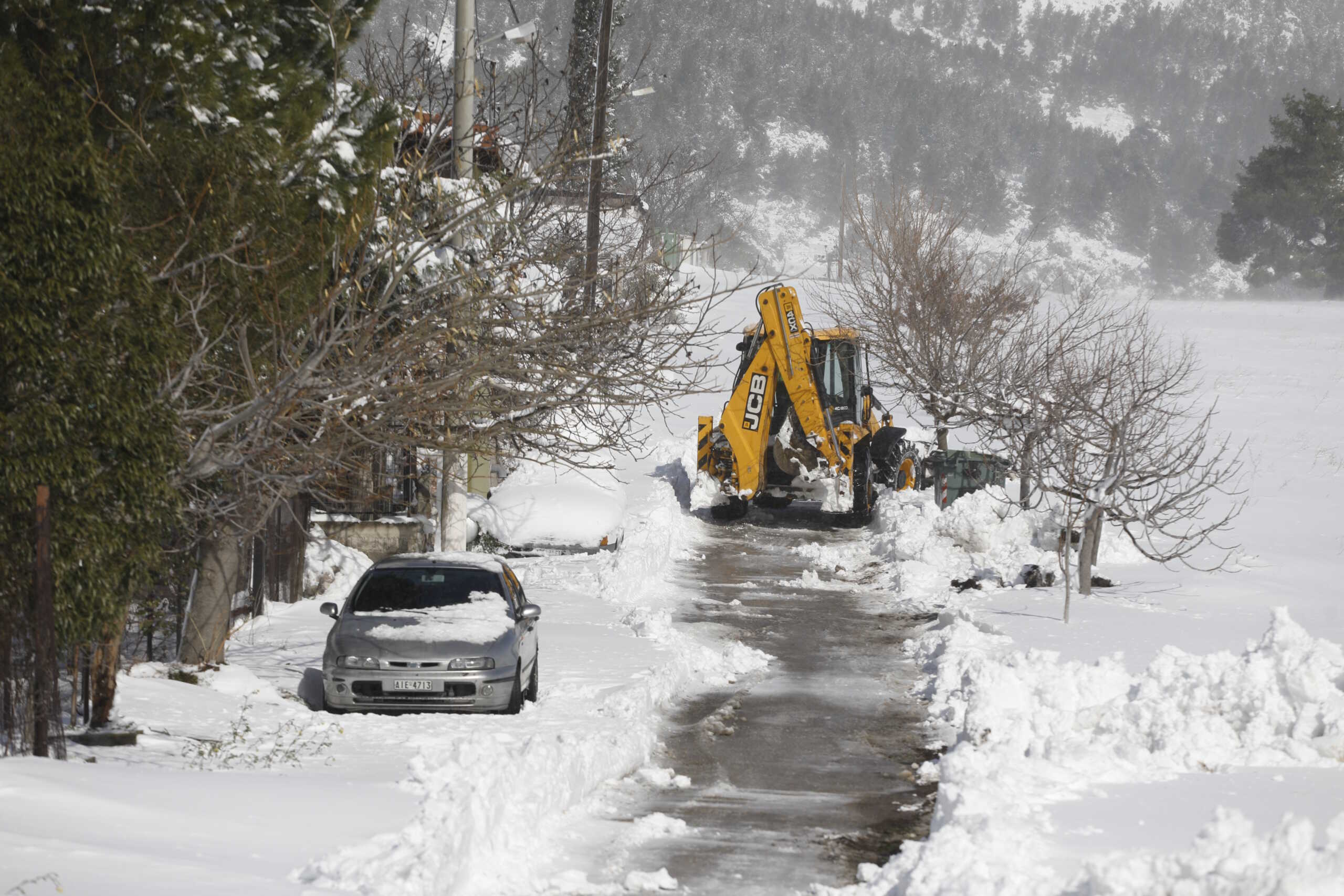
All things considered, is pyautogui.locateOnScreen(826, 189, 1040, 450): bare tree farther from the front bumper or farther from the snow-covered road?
the front bumper

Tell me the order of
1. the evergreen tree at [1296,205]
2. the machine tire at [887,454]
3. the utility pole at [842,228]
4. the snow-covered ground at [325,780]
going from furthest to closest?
the evergreen tree at [1296,205] < the utility pole at [842,228] < the machine tire at [887,454] < the snow-covered ground at [325,780]

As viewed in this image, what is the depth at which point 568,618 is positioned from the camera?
634 inches

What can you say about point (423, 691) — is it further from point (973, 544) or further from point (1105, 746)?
point (973, 544)

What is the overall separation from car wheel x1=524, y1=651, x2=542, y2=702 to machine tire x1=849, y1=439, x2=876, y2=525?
42.4ft

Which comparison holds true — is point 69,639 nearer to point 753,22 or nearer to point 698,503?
point 698,503

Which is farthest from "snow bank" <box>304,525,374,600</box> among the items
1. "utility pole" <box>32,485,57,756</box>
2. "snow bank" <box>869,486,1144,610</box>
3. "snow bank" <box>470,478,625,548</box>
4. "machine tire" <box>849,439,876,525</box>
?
"machine tire" <box>849,439,876,525</box>

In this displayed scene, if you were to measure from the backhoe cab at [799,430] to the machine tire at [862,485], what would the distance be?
19 mm

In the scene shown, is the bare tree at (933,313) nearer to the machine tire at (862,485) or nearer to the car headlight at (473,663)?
the machine tire at (862,485)

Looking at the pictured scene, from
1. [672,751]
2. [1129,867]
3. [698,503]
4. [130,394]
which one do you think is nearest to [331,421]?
[130,394]

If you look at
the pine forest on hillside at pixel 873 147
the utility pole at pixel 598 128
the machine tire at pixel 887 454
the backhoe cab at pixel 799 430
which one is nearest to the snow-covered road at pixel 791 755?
the backhoe cab at pixel 799 430

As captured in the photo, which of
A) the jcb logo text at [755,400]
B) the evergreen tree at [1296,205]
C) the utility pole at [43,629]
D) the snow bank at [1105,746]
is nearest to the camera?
the snow bank at [1105,746]

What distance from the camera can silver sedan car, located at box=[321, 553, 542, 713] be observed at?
11.0 metres

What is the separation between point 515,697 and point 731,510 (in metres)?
14.7

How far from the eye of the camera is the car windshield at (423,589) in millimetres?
12039
